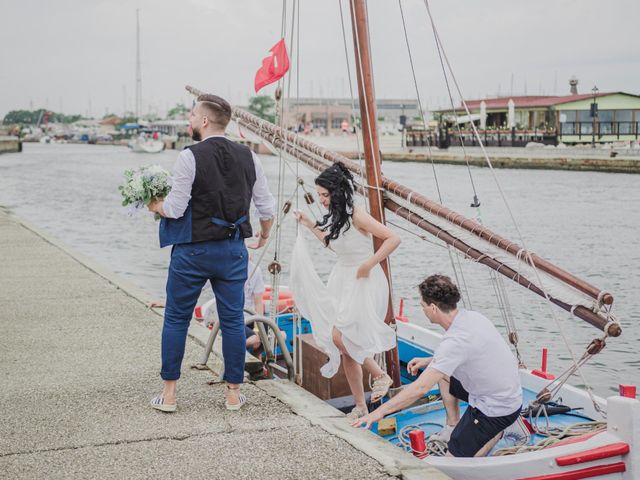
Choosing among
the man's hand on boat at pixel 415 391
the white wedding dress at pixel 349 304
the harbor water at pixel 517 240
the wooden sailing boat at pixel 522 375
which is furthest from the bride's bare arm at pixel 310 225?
the man's hand on boat at pixel 415 391

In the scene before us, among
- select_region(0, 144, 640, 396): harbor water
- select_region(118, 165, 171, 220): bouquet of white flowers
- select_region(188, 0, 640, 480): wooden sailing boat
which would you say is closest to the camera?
select_region(188, 0, 640, 480): wooden sailing boat

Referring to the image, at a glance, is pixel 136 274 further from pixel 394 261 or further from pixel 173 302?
pixel 173 302

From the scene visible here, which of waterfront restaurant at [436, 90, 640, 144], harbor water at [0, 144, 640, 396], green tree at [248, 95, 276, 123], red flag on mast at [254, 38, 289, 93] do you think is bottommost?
harbor water at [0, 144, 640, 396]

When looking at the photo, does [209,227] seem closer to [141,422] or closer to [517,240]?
[141,422]

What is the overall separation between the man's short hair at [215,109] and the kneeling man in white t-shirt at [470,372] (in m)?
1.77

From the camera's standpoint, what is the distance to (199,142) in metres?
5.15

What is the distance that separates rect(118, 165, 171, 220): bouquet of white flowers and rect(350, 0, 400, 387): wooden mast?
2.06 metres

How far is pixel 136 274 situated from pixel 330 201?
1486 cm

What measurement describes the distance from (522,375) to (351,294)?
74.1 inches

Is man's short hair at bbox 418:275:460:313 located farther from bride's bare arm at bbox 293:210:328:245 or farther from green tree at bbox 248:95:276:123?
green tree at bbox 248:95:276:123

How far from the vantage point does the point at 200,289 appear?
5379 mm

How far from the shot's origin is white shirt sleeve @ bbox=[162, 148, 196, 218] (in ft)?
16.5

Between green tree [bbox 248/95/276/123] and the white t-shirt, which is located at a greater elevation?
green tree [bbox 248/95/276/123]

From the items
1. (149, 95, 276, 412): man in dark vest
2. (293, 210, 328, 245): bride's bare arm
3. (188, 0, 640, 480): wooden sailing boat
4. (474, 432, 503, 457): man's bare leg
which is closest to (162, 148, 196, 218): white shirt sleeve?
(149, 95, 276, 412): man in dark vest
